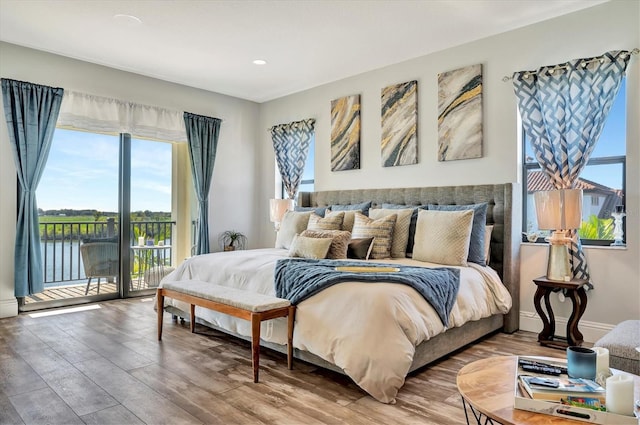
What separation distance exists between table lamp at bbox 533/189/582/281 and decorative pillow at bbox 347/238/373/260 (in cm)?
140

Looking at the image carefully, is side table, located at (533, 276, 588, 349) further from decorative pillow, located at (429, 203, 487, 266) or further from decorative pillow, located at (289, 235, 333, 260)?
decorative pillow, located at (289, 235, 333, 260)

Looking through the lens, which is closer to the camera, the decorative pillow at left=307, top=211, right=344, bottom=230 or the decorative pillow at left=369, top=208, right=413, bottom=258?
the decorative pillow at left=369, top=208, right=413, bottom=258

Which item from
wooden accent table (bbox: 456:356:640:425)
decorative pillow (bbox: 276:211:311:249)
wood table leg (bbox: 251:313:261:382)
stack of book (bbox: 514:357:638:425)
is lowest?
wood table leg (bbox: 251:313:261:382)

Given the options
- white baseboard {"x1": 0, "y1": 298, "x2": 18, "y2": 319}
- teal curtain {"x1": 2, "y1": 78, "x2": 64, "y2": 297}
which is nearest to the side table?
teal curtain {"x1": 2, "y1": 78, "x2": 64, "y2": 297}

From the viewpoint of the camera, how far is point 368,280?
266 centimetres

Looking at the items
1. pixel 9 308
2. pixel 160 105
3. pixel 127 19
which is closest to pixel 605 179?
pixel 127 19

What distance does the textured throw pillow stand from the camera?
429 cm

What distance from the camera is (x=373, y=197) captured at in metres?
4.84

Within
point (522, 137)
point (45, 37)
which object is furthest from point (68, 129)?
point (522, 137)

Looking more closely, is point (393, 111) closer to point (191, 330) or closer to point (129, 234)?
point (191, 330)

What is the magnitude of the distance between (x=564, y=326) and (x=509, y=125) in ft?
6.01

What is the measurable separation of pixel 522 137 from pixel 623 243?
123cm

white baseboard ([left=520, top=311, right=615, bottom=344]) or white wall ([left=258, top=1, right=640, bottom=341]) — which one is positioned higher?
white wall ([left=258, top=1, right=640, bottom=341])

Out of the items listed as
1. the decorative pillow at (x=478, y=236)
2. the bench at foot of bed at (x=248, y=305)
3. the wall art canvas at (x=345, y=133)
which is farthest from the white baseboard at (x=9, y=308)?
the decorative pillow at (x=478, y=236)
